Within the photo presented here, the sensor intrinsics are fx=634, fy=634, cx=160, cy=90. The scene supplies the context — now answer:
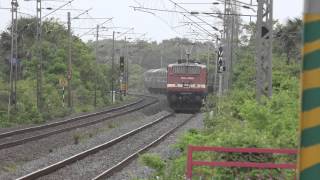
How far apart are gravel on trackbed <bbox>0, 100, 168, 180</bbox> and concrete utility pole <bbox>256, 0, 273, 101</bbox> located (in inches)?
254

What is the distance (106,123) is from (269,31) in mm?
15870

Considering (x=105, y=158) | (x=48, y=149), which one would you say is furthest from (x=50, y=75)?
(x=105, y=158)

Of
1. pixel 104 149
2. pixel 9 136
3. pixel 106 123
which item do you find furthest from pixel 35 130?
pixel 104 149

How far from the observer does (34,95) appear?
153ft

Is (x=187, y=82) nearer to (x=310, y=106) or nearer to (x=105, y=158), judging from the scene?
(x=105, y=158)

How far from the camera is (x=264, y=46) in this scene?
20516 millimetres

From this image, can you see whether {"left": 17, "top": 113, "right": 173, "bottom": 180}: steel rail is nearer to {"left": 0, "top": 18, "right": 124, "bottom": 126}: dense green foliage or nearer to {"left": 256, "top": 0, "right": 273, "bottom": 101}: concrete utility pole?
{"left": 256, "top": 0, "right": 273, "bottom": 101}: concrete utility pole

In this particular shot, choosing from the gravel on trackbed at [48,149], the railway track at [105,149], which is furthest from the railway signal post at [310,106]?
the gravel on trackbed at [48,149]

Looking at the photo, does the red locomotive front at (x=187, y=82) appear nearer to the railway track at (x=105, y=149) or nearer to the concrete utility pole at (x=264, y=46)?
the railway track at (x=105, y=149)

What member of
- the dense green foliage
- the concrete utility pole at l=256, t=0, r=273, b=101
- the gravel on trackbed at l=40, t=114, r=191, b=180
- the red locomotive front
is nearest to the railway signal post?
the gravel on trackbed at l=40, t=114, r=191, b=180

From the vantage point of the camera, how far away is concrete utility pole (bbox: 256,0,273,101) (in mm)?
19719

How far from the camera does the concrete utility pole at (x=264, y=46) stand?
64.7 ft

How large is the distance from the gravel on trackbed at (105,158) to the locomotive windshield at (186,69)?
13443mm

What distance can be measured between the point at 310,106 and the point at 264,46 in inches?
702
